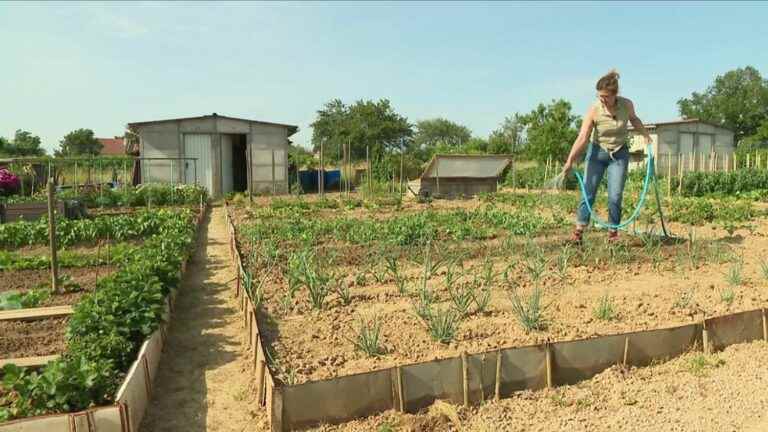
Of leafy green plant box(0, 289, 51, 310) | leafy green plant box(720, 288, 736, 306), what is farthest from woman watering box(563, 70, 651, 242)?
leafy green plant box(0, 289, 51, 310)

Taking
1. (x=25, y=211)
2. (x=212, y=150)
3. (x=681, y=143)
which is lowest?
(x=25, y=211)

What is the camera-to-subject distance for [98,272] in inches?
247

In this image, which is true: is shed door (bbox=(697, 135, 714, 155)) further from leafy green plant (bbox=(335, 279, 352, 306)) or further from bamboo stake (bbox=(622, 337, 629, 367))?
bamboo stake (bbox=(622, 337, 629, 367))

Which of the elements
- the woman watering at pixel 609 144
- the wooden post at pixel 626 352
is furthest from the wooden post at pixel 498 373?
the woman watering at pixel 609 144

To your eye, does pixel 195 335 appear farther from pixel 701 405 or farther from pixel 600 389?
pixel 701 405

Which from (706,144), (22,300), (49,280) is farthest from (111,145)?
(22,300)

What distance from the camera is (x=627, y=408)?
280cm

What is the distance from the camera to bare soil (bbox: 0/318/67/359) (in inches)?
149

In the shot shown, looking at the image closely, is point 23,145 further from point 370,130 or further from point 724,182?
point 724,182

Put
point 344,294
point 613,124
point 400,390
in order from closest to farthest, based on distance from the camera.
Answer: point 400,390 < point 344,294 < point 613,124

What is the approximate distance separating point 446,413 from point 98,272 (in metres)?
4.97

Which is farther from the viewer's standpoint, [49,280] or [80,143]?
[80,143]

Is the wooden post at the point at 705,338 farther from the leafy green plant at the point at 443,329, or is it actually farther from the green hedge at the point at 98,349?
the green hedge at the point at 98,349

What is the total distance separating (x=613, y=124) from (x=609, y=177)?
23.7 inches
